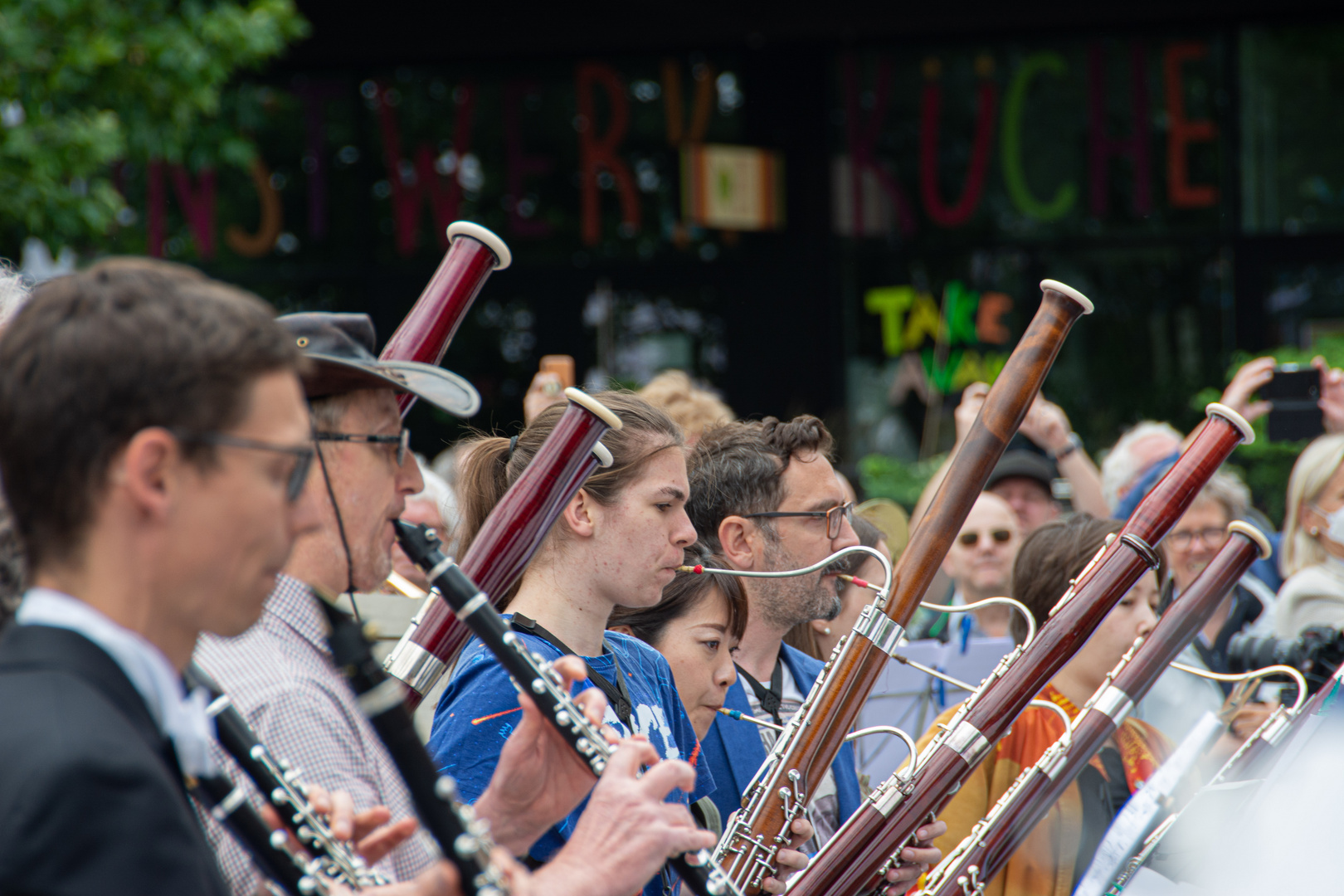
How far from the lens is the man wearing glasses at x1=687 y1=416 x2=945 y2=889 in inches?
120

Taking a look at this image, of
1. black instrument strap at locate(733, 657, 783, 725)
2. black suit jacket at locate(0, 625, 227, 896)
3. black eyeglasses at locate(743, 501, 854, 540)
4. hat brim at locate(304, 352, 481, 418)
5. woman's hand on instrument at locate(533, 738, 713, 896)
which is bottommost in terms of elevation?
black instrument strap at locate(733, 657, 783, 725)

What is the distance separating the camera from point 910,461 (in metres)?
9.33

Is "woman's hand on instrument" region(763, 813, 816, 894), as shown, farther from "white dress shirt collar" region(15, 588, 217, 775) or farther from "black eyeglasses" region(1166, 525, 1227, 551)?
"black eyeglasses" region(1166, 525, 1227, 551)

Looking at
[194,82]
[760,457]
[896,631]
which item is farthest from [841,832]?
[194,82]

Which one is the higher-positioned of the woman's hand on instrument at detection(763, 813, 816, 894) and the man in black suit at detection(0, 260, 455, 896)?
the man in black suit at detection(0, 260, 455, 896)

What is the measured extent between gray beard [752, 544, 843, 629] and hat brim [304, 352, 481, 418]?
1.51 meters

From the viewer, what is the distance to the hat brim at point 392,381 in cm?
169

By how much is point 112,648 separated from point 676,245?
345 inches

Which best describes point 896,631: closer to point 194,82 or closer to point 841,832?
point 841,832

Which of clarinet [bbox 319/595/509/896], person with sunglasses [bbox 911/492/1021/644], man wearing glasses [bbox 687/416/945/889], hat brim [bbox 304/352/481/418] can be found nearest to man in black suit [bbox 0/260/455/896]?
clarinet [bbox 319/595/509/896]

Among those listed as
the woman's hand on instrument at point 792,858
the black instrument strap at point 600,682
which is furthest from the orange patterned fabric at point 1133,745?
the black instrument strap at point 600,682

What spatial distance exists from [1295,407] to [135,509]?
189 inches

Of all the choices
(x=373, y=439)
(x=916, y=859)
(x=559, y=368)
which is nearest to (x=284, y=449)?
(x=373, y=439)

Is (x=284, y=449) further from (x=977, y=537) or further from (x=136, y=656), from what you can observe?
(x=977, y=537)
